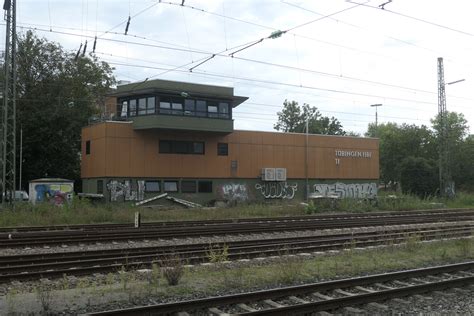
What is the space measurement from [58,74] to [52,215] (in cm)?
2738

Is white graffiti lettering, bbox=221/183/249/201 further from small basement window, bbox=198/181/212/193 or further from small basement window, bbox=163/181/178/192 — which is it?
small basement window, bbox=163/181/178/192

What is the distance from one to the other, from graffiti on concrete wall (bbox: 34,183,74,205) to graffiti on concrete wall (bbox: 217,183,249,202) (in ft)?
41.3

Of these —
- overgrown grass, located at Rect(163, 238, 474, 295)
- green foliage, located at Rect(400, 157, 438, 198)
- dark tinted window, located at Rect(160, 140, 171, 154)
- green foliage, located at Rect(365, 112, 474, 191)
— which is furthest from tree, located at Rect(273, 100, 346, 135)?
overgrown grass, located at Rect(163, 238, 474, 295)

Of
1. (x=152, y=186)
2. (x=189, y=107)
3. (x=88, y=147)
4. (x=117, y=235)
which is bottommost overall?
(x=117, y=235)

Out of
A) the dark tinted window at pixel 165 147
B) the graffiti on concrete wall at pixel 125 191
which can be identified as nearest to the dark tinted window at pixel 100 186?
the graffiti on concrete wall at pixel 125 191

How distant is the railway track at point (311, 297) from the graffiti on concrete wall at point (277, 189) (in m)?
34.4

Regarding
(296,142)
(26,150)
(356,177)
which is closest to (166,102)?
(296,142)

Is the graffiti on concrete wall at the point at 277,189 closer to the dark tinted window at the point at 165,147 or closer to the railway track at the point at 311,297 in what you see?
the dark tinted window at the point at 165,147

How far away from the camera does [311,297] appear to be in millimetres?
9195

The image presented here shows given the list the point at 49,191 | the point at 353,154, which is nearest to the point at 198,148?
the point at 49,191

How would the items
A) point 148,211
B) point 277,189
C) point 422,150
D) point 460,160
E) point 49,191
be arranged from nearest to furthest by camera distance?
point 148,211 → point 49,191 → point 277,189 → point 460,160 → point 422,150

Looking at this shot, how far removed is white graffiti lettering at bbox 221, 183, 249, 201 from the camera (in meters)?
43.7

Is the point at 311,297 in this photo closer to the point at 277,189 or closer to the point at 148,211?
the point at 148,211

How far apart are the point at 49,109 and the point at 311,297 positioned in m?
44.5
